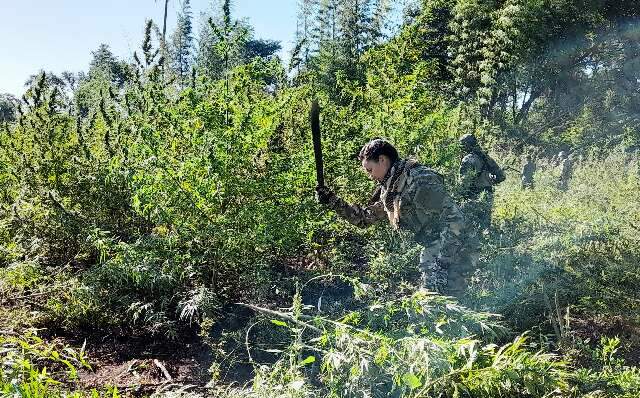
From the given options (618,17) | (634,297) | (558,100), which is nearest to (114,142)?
(634,297)

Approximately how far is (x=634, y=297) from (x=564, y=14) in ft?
63.7

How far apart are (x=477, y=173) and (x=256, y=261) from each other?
3.22 m

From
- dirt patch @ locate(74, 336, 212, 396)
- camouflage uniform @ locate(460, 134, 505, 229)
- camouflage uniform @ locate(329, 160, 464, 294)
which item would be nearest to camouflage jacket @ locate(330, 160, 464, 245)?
camouflage uniform @ locate(329, 160, 464, 294)

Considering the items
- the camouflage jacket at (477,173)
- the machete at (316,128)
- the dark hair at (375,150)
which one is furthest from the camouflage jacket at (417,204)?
the camouflage jacket at (477,173)

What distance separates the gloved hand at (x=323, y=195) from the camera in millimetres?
3502

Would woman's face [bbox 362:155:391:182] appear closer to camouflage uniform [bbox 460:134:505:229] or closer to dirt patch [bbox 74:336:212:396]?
dirt patch [bbox 74:336:212:396]

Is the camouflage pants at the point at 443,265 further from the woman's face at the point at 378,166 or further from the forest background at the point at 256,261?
the woman's face at the point at 378,166

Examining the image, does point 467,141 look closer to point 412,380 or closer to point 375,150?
point 375,150

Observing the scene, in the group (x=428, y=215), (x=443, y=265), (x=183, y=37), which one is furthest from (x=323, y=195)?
(x=183, y=37)

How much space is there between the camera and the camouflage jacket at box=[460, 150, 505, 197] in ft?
18.0

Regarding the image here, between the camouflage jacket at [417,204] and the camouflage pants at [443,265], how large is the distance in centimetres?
5

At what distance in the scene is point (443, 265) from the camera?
3445 millimetres

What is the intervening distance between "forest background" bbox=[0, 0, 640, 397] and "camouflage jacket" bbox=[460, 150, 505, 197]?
0.27 meters

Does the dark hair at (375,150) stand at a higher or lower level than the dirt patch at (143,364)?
higher
